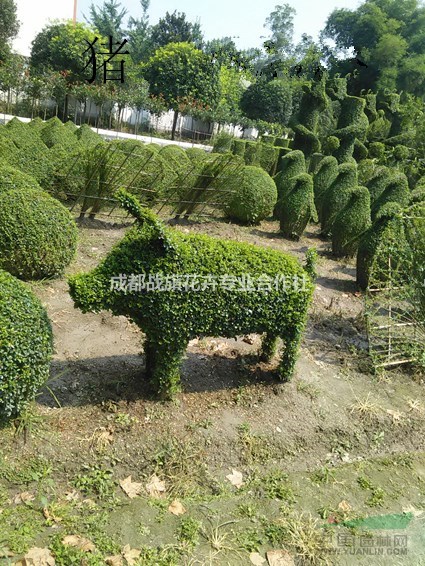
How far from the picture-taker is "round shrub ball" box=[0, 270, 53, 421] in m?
3.08

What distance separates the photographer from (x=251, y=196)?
10047 mm

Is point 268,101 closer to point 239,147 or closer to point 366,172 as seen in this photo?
point 239,147

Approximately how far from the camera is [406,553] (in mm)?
3176

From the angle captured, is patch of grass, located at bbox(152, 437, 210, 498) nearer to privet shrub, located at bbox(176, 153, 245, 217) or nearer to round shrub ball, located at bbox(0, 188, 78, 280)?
round shrub ball, located at bbox(0, 188, 78, 280)

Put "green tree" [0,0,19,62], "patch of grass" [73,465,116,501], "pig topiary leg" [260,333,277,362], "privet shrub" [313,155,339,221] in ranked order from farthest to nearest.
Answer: "green tree" [0,0,19,62]
"privet shrub" [313,155,339,221]
"pig topiary leg" [260,333,277,362]
"patch of grass" [73,465,116,501]

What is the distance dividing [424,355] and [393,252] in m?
1.21

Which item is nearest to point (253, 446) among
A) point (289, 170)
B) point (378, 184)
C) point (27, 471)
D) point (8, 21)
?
point (27, 471)

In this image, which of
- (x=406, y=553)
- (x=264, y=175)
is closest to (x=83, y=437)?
(x=406, y=553)

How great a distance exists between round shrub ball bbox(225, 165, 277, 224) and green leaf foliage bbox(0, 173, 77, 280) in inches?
187

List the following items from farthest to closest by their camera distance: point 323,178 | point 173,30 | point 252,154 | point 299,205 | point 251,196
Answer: point 173,30, point 252,154, point 323,178, point 251,196, point 299,205

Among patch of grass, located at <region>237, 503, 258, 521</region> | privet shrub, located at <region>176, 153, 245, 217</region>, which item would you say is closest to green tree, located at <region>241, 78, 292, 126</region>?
privet shrub, located at <region>176, 153, 245, 217</region>

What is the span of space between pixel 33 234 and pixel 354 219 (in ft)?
18.0

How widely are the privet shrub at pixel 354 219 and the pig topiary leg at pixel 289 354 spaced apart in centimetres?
484

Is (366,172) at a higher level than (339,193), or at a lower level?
higher
